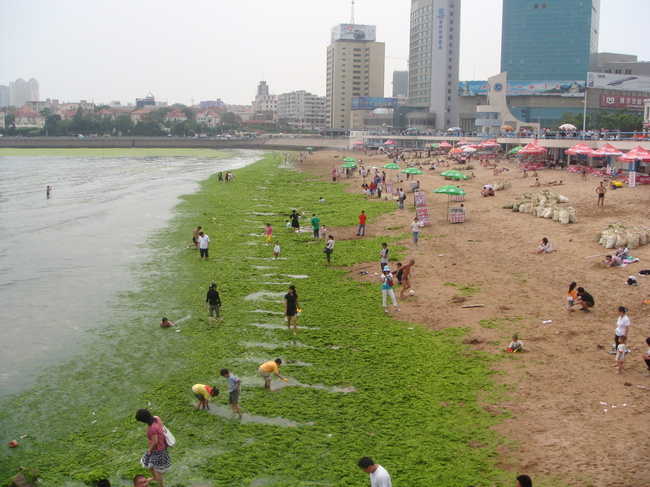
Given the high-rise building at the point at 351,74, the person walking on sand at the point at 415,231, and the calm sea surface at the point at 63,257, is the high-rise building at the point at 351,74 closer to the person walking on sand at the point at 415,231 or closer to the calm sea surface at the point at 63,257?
the calm sea surface at the point at 63,257

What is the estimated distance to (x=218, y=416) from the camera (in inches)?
492

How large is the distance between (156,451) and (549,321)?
11334 mm

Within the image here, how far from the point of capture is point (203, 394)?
1260 centimetres

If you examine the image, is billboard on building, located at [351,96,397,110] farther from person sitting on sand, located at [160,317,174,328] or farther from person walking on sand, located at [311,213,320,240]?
person sitting on sand, located at [160,317,174,328]

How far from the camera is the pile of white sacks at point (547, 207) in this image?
28.8 metres

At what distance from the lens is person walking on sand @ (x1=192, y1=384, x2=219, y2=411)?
12.6m

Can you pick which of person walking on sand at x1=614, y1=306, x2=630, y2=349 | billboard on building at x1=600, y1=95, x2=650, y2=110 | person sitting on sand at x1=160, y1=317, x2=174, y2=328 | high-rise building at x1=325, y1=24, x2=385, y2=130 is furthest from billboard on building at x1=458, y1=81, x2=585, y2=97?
high-rise building at x1=325, y1=24, x2=385, y2=130

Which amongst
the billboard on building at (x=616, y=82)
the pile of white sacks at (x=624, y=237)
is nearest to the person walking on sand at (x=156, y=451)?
the pile of white sacks at (x=624, y=237)

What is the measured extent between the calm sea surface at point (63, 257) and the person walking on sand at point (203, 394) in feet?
15.6

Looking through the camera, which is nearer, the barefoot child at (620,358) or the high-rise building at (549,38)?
the barefoot child at (620,358)

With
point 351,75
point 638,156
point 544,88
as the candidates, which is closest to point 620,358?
point 638,156

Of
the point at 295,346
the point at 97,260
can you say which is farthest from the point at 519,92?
the point at 295,346

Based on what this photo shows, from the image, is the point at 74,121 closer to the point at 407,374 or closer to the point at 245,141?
the point at 245,141

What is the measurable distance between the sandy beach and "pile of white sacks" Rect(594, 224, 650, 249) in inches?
21.5
